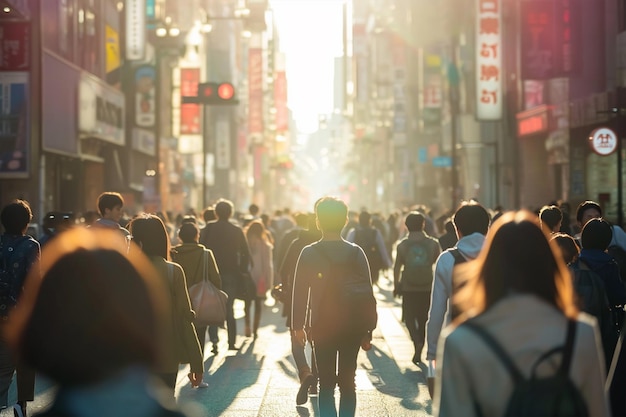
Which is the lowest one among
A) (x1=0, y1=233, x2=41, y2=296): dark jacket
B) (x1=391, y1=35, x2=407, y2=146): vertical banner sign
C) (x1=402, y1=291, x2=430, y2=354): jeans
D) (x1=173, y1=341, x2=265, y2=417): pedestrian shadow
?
(x1=173, y1=341, x2=265, y2=417): pedestrian shadow

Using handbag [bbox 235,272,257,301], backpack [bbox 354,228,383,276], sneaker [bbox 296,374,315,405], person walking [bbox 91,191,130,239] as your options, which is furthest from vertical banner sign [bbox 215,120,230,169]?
sneaker [bbox 296,374,315,405]

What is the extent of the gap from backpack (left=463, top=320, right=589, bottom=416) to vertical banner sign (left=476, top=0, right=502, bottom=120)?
4037cm

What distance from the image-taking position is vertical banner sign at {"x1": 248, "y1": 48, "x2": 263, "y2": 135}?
398 ft

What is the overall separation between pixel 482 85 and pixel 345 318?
36573 mm

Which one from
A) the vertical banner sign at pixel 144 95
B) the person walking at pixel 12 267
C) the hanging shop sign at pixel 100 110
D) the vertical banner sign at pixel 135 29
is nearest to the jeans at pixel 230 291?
the person walking at pixel 12 267

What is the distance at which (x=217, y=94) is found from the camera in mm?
29688

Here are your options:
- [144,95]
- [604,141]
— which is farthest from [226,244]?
[144,95]

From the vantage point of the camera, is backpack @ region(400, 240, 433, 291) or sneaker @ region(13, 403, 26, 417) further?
backpack @ region(400, 240, 433, 291)

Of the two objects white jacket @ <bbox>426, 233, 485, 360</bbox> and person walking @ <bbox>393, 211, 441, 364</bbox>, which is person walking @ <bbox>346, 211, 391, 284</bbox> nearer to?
person walking @ <bbox>393, 211, 441, 364</bbox>

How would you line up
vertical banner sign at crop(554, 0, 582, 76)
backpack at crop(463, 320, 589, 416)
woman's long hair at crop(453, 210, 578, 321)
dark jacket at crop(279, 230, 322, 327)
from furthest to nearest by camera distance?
1. vertical banner sign at crop(554, 0, 582, 76)
2. dark jacket at crop(279, 230, 322, 327)
3. woman's long hair at crop(453, 210, 578, 321)
4. backpack at crop(463, 320, 589, 416)

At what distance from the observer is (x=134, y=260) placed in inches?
119

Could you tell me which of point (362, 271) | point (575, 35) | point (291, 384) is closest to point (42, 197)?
point (575, 35)

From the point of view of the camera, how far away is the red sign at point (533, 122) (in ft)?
128

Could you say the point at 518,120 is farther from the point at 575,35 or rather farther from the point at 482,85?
the point at 575,35
